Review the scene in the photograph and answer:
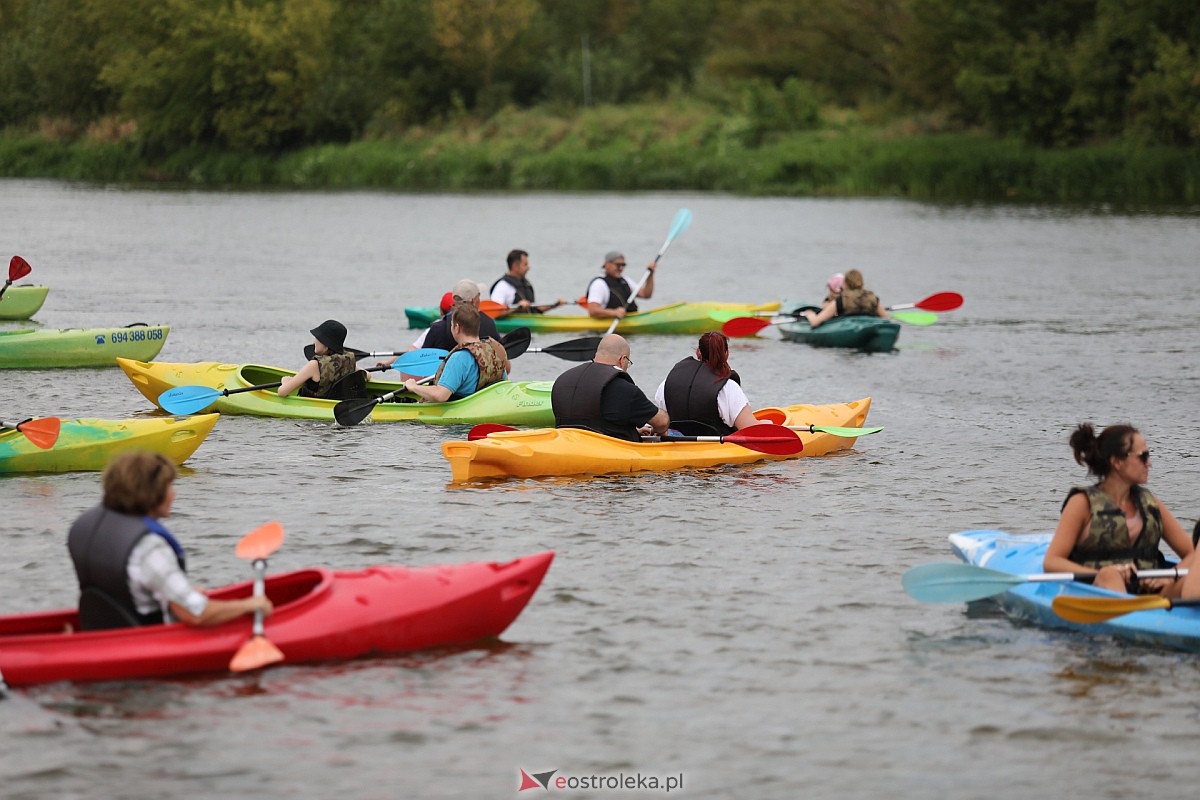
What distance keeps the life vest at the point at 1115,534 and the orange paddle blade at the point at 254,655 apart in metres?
3.61

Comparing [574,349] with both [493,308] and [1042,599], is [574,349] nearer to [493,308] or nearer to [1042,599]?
[493,308]

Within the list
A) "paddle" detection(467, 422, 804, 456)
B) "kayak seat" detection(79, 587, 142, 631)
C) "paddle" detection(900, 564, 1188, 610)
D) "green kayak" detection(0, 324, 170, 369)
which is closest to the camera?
"kayak seat" detection(79, 587, 142, 631)

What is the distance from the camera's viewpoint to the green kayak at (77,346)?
1606 cm

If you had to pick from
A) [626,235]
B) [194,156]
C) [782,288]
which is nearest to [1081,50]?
[626,235]

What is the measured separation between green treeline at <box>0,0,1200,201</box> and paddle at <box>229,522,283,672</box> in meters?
40.3

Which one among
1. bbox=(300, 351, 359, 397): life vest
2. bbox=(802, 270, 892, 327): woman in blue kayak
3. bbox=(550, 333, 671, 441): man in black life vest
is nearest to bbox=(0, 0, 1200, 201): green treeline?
bbox=(802, 270, 892, 327): woman in blue kayak

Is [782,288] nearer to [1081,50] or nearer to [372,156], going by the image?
[1081,50]

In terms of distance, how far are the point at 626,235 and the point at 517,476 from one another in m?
26.6

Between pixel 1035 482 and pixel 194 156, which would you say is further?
pixel 194 156

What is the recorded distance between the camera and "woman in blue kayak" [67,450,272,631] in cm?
616

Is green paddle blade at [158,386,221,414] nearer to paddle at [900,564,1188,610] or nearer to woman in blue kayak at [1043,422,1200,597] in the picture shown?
paddle at [900,564,1188,610]

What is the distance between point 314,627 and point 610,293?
40.6 ft

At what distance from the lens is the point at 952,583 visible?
288 inches

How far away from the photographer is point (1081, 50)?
47250mm
